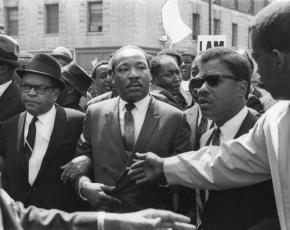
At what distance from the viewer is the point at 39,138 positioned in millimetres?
4438

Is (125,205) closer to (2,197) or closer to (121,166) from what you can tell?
(121,166)

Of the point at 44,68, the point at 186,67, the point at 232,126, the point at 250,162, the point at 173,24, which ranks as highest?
the point at 173,24

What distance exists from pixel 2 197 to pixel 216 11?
1406 inches

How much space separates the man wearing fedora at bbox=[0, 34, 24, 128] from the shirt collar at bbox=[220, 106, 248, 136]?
213 cm

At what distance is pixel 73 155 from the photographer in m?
4.50

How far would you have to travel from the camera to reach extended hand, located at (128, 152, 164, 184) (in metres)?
3.48

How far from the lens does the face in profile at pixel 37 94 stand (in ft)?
14.7

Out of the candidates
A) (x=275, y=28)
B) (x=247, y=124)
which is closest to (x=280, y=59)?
(x=275, y=28)

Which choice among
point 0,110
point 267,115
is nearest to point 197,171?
point 267,115

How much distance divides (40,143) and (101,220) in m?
1.75

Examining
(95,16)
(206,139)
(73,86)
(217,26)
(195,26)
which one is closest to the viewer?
(206,139)

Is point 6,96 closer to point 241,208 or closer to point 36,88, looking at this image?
point 36,88

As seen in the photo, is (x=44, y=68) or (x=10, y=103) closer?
(x=44, y=68)

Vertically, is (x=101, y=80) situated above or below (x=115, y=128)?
above
